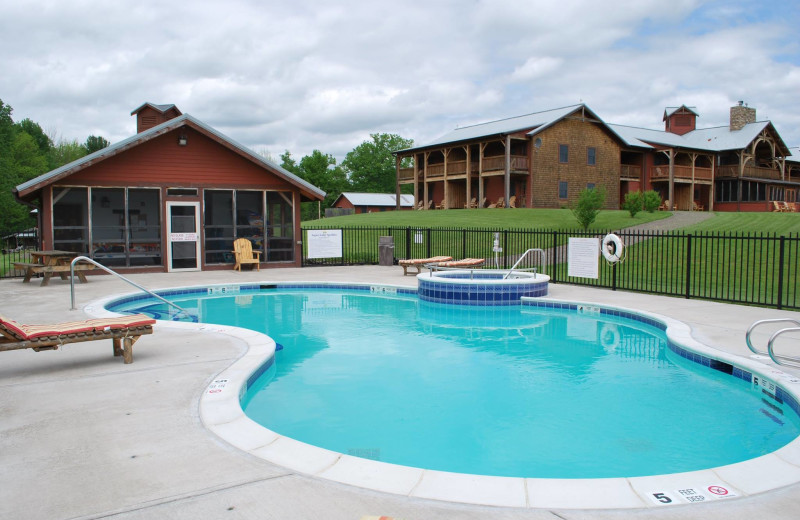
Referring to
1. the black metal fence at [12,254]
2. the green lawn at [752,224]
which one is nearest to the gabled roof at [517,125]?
the green lawn at [752,224]

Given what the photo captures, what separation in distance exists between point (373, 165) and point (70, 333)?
264 feet

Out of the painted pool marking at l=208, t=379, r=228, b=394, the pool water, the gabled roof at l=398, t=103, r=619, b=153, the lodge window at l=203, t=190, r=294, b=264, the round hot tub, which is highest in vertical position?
the gabled roof at l=398, t=103, r=619, b=153

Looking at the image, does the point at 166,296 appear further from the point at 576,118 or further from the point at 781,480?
the point at 576,118

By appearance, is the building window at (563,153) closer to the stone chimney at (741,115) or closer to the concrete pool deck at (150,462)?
the stone chimney at (741,115)

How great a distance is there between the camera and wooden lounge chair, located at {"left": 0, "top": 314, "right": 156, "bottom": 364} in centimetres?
542

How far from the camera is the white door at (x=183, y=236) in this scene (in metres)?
17.2

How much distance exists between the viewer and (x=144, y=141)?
1625cm

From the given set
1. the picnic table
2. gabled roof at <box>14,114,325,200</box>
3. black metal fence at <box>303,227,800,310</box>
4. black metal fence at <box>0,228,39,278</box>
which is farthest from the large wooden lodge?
the picnic table

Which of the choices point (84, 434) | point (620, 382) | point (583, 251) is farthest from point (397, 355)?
point (583, 251)

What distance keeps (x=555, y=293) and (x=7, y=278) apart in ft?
48.1

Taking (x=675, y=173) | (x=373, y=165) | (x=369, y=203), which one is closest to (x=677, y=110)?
(x=675, y=173)

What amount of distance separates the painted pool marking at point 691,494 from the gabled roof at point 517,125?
109ft

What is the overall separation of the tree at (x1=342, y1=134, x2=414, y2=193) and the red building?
6672 centimetres

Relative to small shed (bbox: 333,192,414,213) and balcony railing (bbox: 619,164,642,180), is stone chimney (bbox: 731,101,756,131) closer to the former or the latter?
balcony railing (bbox: 619,164,642,180)
